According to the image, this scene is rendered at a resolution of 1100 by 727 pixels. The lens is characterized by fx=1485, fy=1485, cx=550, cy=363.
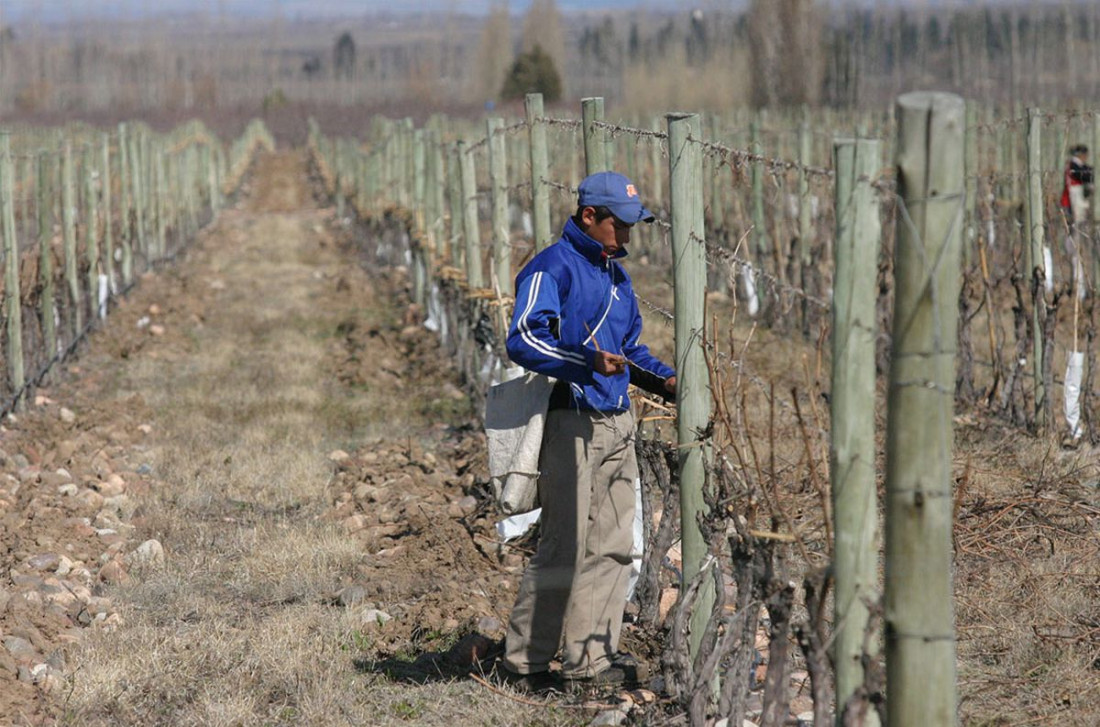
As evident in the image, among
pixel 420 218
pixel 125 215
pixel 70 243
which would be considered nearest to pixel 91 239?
pixel 70 243

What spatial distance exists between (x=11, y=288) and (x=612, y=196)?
587cm

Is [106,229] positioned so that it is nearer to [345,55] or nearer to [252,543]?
[252,543]

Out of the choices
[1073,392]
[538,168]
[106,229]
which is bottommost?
[1073,392]

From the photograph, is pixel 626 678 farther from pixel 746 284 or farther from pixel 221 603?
pixel 746 284

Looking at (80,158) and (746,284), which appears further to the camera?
(80,158)

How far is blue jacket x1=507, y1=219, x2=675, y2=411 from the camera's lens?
3.99 metres

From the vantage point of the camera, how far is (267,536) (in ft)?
21.1

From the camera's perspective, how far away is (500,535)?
6105mm

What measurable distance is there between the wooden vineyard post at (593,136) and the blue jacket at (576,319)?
1135 millimetres

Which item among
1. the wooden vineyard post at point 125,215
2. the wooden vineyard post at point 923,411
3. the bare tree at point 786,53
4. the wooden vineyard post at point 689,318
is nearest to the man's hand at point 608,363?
the wooden vineyard post at point 689,318

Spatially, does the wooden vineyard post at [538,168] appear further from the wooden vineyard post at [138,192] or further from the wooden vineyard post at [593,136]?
the wooden vineyard post at [138,192]

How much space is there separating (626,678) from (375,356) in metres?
7.15

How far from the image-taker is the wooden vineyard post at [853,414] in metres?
2.86

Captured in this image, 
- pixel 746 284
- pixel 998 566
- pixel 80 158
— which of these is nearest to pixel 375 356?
pixel 746 284
